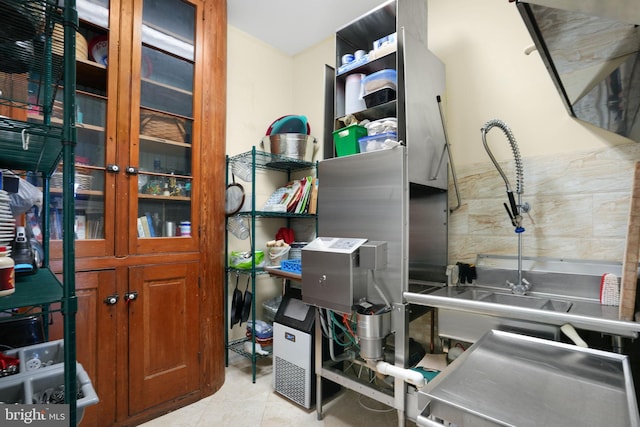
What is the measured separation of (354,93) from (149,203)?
1457 mm

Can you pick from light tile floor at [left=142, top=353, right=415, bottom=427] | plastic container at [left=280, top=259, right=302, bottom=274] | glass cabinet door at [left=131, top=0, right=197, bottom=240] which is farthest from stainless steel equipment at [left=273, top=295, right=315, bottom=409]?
glass cabinet door at [left=131, top=0, right=197, bottom=240]

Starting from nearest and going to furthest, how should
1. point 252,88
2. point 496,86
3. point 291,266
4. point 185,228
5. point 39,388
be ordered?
point 39,388 → point 496,86 → point 185,228 → point 291,266 → point 252,88

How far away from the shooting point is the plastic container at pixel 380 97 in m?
1.69

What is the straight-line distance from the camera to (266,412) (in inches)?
71.4

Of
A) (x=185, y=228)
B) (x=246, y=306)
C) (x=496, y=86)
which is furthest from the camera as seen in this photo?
(x=246, y=306)

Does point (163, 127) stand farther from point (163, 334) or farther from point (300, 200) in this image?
point (163, 334)

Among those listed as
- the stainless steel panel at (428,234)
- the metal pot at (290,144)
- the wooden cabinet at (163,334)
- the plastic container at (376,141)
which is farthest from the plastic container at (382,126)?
the wooden cabinet at (163,334)

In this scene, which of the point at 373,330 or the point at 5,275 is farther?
the point at 373,330

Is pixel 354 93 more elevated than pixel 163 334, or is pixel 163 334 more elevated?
pixel 354 93

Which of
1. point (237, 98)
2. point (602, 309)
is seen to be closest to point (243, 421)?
point (602, 309)

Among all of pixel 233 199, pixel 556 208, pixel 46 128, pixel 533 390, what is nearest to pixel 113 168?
pixel 233 199

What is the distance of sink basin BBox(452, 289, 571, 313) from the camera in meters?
1.30

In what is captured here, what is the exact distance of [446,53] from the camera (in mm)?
1962

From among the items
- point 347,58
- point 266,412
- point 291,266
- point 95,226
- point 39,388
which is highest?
point 347,58
